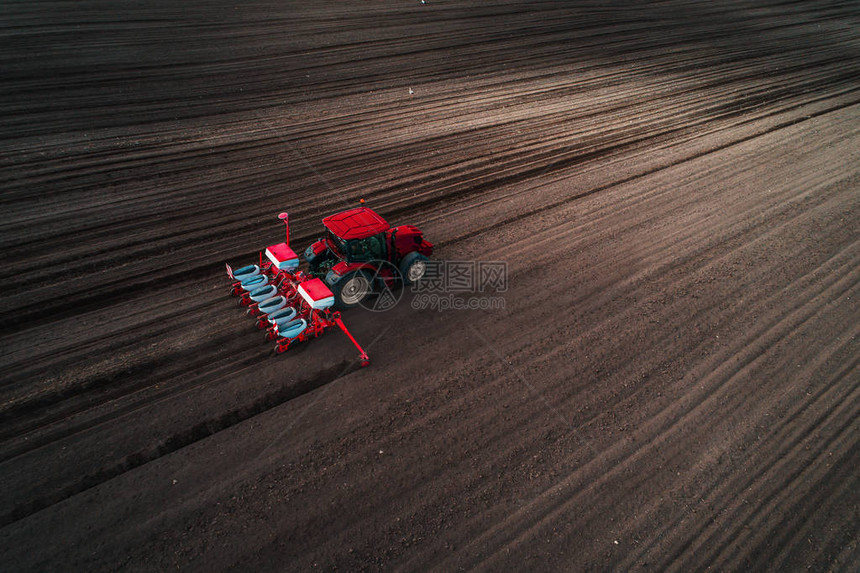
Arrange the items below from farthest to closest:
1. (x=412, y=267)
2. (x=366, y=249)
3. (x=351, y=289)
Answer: (x=412, y=267) < (x=351, y=289) < (x=366, y=249)

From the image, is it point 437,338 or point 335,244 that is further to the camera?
point 335,244

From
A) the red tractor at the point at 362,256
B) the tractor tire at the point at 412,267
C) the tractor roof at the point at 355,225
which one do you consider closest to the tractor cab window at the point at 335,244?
the red tractor at the point at 362,256

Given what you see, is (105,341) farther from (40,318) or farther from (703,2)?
(703,2)

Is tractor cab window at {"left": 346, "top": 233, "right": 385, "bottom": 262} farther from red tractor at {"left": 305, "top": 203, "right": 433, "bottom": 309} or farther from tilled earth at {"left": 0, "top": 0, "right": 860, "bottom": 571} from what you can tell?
tilled earth at {"left": 0, "top": 0, "right": 860, "bottom": 571}

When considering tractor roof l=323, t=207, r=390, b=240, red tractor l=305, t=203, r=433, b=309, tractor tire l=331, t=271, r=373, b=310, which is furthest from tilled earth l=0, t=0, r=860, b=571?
tractor roof l=323, t=207, r=390, b=240

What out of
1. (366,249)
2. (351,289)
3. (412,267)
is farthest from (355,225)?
(412,267)

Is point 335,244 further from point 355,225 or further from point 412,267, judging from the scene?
point 412,267

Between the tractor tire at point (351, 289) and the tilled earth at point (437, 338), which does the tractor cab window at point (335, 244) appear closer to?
the tractor tire at point (351, 289)

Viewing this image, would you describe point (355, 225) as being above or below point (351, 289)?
above
